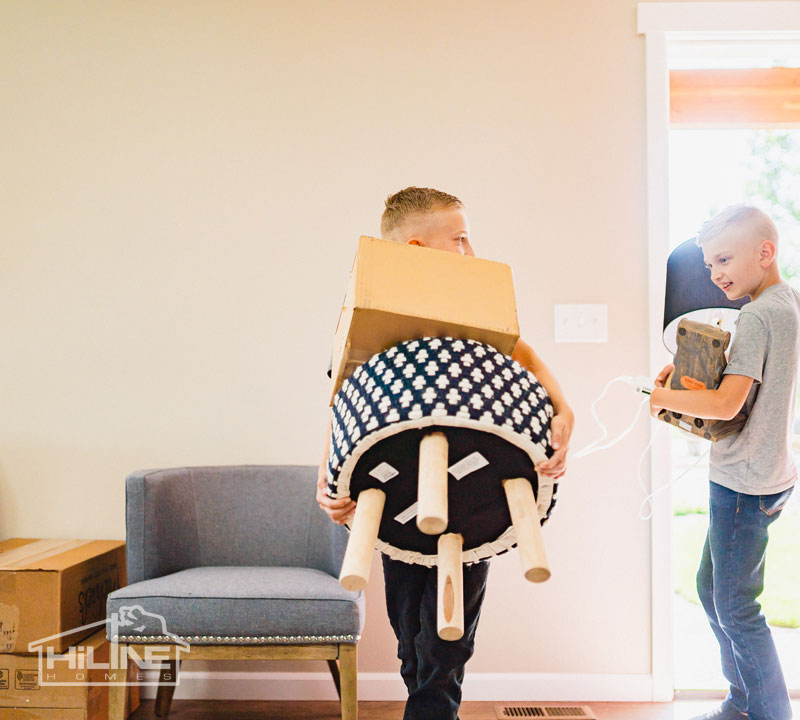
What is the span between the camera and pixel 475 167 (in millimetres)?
2238

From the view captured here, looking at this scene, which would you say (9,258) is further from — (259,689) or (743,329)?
(743,329)

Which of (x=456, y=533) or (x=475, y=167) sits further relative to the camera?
(x=475, y=167)

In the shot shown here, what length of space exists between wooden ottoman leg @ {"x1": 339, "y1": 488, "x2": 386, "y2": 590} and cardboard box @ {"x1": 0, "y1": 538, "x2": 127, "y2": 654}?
4.15 ft

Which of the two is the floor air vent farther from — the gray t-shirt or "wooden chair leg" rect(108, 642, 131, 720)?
"wooden chair leg" rect(108, 642, 131, 720)

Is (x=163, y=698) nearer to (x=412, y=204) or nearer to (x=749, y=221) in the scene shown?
(x=412, y=204)

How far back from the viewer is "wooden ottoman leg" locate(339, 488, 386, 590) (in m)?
0.77

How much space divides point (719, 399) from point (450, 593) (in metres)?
0.92

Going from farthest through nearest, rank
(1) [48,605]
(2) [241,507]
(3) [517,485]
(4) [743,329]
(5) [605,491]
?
(5) [605,491] < (2) [241,507] < (1) [48,605] < (4) [743,329] < (3) [517,485]

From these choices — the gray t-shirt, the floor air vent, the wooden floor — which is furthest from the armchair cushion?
the gray t-shirt

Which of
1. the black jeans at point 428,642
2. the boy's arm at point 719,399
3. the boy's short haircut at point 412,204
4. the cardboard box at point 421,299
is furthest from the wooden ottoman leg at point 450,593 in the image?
the boy's arm at point 719,399

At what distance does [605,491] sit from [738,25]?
1.46m

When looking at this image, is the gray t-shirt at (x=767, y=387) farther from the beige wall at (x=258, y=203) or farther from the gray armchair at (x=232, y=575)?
the gray armchair at (x=232, y=575)

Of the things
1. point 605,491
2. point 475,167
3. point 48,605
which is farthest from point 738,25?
point 48,605

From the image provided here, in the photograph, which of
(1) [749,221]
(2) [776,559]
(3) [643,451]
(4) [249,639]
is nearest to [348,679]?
(4) [249,639]
